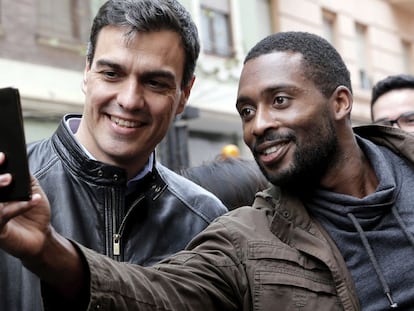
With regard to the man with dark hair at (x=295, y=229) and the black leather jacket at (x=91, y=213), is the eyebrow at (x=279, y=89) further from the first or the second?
the black leather jacket at (x=91, y=213)

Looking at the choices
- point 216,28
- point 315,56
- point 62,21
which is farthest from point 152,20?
point 216,28

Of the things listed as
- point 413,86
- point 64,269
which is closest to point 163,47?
point 64,269

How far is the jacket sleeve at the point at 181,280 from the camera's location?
2.27 metres

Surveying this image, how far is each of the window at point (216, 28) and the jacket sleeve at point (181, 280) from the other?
1187 cm

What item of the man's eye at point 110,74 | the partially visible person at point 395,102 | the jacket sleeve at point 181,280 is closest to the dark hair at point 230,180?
the partially visible person at point 395,102

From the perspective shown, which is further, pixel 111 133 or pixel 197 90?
pixel 197 90

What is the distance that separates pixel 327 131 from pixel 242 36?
12.5 metres

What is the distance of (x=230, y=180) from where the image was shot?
467cm

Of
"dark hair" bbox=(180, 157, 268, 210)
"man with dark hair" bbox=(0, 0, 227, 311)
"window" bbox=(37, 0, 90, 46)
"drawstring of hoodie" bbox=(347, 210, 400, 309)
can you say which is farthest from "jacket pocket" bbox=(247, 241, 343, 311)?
"window" bbox=(37, 0, 90, 46)

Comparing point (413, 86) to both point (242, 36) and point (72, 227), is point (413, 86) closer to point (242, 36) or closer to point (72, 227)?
point (72, 227)

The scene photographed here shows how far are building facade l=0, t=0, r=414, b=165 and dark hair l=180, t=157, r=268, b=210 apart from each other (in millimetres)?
1883

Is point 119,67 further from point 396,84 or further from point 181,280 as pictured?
point 396,84

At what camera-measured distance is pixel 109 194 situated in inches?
115

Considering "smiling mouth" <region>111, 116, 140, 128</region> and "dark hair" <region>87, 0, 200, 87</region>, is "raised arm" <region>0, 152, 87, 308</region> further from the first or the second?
"dark hair" <region>87, 0, 200, 87</region>
